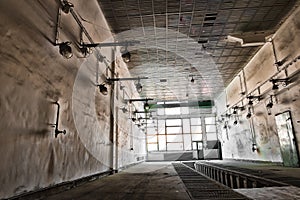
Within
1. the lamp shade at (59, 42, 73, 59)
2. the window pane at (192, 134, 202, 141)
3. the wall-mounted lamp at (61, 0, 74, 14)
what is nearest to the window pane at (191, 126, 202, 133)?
the window pane at (192, 134, 202, 141)

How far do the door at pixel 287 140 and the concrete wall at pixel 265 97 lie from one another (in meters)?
0.19

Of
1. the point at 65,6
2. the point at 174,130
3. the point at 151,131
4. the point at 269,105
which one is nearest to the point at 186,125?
the point at 174,130

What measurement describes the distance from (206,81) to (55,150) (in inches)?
393

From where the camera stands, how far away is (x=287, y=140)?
6723 mm

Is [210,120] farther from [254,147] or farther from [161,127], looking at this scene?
[254,147]

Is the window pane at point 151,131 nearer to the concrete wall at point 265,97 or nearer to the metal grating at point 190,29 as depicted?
the concrete wall at point 265,97

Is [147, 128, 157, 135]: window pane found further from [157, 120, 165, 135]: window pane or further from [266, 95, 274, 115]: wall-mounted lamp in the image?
[266, 95, 274, 115]: wall-mounted lamp

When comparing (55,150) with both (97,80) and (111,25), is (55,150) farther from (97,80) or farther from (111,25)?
(111,25)

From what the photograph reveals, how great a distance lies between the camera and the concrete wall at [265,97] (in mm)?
6164

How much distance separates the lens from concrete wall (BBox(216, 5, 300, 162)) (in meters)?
6.16

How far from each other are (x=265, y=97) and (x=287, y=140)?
2008 millimetres

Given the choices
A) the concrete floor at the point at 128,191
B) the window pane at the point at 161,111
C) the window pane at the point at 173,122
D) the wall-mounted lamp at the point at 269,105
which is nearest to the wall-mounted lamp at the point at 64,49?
the concrete floor at the point at 128,191

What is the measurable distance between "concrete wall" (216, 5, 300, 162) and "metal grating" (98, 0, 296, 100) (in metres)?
0.44

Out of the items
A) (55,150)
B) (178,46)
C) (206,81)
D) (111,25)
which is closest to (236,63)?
(206,81)
